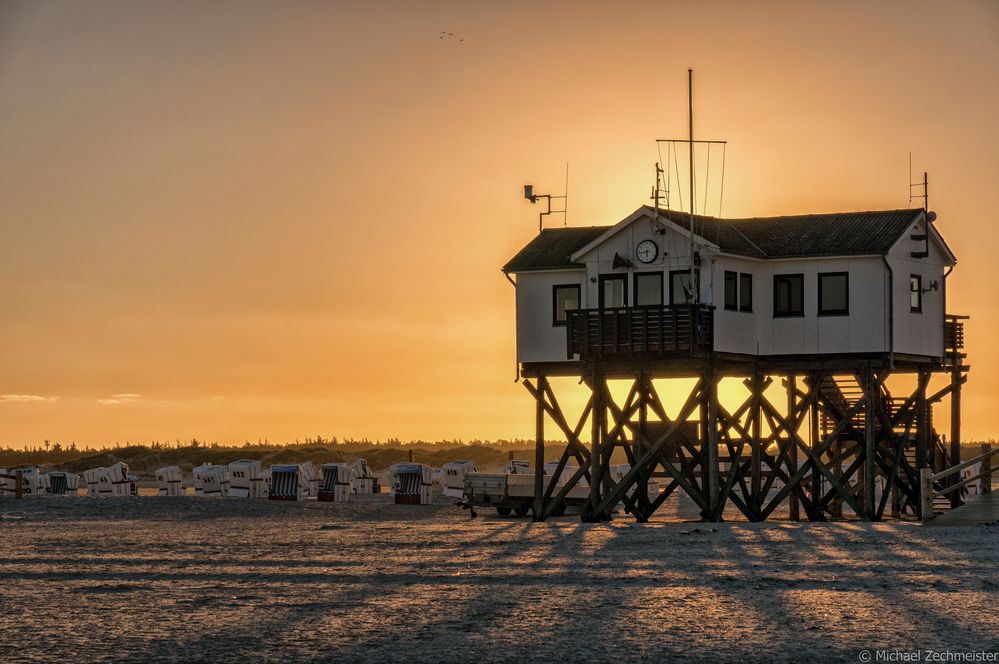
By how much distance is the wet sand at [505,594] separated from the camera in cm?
1972

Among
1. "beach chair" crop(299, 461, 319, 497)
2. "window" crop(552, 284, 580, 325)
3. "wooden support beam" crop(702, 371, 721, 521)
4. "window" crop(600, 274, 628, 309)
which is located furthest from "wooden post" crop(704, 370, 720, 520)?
"beach chair" crop(299, 461, 319, 497)

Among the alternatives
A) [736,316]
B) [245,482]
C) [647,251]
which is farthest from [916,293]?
[245,482]

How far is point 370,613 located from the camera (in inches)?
898

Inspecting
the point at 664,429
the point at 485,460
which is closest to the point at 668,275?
the point at 664,429

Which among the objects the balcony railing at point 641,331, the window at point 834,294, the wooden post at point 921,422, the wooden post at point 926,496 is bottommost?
Answer: the wooden post at point 926,496

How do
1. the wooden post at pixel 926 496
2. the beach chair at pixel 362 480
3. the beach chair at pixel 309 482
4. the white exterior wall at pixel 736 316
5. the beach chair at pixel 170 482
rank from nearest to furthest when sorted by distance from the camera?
1. the wooden post at pixel 926 496
2. the white exterior wall at pixel 736 316
3. the beach chair at pixel 309 482
4. the beach chair at pixel 170 482
5. the beach chair at pixel 362 480

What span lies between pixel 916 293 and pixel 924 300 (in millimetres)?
493

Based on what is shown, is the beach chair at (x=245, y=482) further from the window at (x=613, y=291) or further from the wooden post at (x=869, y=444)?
the wooden post at (x=869, y=444)

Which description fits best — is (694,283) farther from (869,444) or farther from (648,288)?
(869,444)

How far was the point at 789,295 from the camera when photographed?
4472 centimetres

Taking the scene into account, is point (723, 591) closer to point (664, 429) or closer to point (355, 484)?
point (664, 429)

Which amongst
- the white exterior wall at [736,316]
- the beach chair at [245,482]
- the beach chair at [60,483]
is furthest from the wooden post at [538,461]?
the beach chair at [60,483]

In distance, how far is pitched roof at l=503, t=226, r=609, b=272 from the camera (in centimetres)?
4647

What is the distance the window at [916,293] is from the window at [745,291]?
4.71 m
